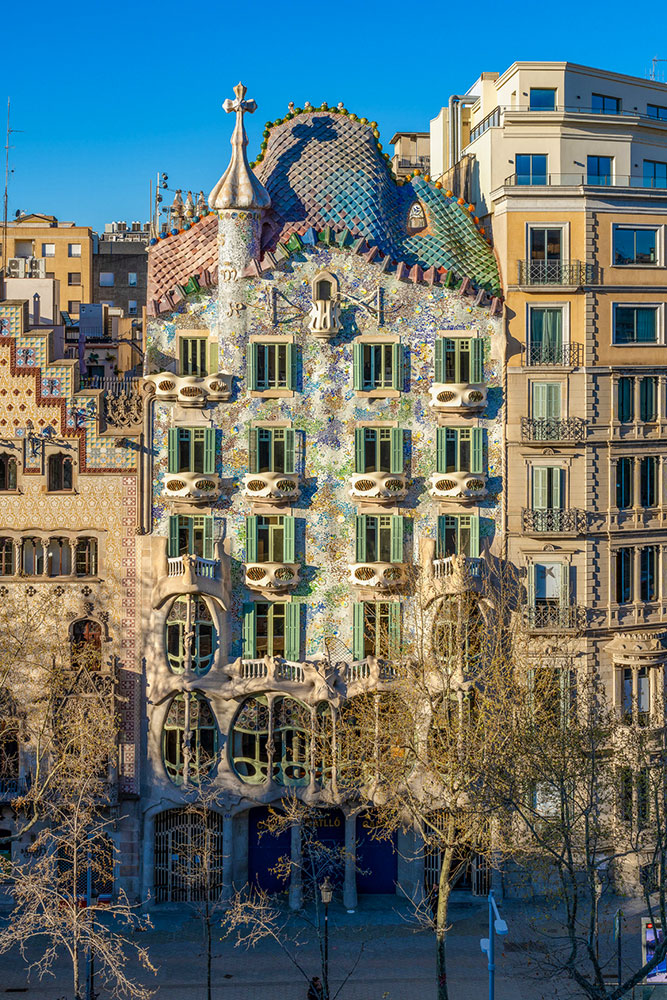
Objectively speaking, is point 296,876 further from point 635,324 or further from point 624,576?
point 635,324

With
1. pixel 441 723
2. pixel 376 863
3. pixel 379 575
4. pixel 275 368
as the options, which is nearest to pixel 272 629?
pixel 379 575

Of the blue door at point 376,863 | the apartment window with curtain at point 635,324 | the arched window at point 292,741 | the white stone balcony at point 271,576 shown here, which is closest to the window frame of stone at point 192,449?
the white stone balcony at point 271,576

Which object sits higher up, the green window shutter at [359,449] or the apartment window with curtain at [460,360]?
the apartment window with curtain at [460,360]

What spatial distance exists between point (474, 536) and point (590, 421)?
21.2 feet

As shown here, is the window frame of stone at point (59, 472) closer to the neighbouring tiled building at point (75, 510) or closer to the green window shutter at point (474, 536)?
the neighbouring tiled building at point (75, 510)

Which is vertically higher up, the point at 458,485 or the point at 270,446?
the point at 270,446

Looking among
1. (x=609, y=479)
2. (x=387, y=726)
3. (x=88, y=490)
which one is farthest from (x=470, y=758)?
(x=88, y=490)

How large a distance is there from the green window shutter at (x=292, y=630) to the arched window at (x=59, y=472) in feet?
32.6

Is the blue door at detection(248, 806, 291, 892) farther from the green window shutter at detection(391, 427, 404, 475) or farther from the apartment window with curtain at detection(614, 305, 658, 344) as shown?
the apartment window with curtain at detection(614, 305, 658, 344)

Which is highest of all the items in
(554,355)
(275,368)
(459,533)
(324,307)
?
(324,307)

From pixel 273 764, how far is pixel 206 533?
9.29m

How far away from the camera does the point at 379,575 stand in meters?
53.7

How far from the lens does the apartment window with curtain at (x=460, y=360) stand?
2148 inches

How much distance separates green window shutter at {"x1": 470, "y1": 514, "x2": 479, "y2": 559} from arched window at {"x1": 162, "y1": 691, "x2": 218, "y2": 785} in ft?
39.1
